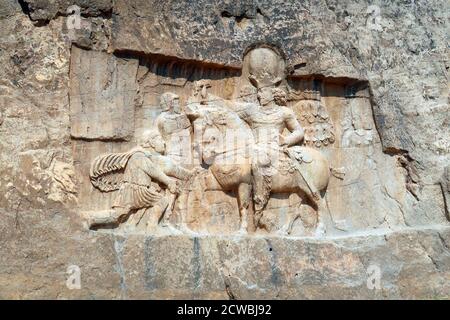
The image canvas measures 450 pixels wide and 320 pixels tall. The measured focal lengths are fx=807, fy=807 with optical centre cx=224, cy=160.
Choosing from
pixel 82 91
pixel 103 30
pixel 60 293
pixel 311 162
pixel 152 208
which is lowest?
pixel 60 293

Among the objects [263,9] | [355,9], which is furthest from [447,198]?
[263,9]

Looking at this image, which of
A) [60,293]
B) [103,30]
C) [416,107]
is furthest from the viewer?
[416,107]

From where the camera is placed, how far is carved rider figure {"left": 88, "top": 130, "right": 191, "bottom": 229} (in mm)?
6371

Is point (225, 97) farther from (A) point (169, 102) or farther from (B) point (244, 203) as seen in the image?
(B) point (244, 203)

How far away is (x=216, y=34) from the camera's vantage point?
671 cm

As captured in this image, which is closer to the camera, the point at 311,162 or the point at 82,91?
the point at 82,91

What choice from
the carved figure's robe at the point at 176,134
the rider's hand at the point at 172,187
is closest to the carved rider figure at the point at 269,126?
the carved figure's robe at the point at 176,134

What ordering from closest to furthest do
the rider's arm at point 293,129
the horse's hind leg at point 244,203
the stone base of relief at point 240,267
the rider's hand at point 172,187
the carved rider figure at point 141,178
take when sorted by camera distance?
1. the stone base of relief at point 240,267
2. the carved rider figure at point 141,178
3. the rider's hand at point 172,187
4. the horse's hind leg at point 244,203
5. the rider's arm at point 293,129

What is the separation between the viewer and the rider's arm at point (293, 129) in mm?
6805

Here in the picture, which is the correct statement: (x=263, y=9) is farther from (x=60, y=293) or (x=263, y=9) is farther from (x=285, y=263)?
(x=60, y=293)

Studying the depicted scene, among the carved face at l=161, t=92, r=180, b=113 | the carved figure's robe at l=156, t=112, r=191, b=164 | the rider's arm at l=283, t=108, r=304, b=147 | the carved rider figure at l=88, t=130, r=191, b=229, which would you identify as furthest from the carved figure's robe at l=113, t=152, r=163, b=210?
the rider's arm at l=283, t=108, r=304, b=147

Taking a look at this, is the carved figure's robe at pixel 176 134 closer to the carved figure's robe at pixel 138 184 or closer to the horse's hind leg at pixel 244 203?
the carved figure's robe at pixel 138 184

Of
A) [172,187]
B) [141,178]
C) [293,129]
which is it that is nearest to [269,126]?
[293,129]

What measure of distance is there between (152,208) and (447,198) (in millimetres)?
2492
